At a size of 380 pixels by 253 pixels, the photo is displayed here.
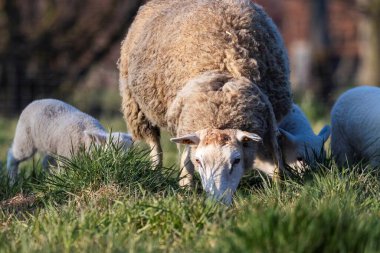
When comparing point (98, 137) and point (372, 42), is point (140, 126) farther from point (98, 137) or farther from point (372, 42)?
point (372, 42)

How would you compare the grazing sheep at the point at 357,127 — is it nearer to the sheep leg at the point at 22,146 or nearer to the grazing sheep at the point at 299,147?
the grazing sheep at the point at 299,147

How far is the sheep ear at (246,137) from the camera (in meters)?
5.76

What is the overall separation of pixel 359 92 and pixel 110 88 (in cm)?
1366

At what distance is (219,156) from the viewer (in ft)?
18.6

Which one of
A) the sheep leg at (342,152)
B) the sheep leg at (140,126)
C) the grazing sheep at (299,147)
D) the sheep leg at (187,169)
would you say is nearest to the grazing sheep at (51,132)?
the sheep leg at (140,126)

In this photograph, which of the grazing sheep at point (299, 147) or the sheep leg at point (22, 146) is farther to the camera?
the sheep leg at point (22, 146)

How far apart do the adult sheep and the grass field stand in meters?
0.30

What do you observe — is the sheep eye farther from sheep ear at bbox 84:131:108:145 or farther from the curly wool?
sheep ear at bbox 84:131:108:145

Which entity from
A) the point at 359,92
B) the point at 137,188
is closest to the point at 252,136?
the point at 137,188

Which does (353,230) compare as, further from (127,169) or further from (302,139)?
(302,139)

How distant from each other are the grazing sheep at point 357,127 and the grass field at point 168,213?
461 mm

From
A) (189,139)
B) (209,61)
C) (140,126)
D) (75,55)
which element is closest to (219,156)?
(189,139)

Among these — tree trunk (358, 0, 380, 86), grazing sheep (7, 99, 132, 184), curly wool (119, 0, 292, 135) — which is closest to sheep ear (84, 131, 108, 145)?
grazing sheep (7, 99, 132, 184)

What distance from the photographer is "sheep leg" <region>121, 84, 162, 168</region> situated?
775 centimetres
